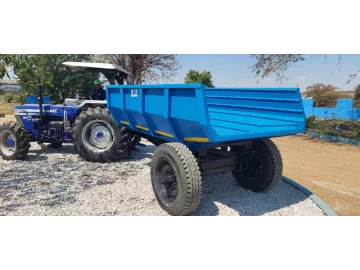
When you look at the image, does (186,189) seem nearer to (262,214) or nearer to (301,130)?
(262,214)

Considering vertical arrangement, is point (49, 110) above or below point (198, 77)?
below

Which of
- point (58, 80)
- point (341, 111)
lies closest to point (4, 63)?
point (58, 80)

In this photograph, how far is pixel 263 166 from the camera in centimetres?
368

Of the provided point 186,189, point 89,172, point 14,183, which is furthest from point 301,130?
point 14,183

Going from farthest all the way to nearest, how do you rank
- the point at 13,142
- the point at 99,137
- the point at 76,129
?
the point at 13,142
the point at 99,137
the point at 76,129

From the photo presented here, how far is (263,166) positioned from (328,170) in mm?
3056

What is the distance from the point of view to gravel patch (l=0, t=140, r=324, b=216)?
326 centimetres

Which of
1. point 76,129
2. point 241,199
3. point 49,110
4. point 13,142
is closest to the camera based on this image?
point 241,199

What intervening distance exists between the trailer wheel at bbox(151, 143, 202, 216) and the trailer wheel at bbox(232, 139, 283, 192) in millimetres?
1183

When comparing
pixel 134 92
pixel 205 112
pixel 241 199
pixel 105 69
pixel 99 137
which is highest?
pixel 105 69

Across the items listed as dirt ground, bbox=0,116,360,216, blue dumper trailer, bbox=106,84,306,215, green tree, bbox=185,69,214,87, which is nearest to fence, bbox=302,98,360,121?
dirt ground, bbox=0,116,360,216

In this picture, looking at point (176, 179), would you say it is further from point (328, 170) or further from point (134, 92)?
point (328, 170)

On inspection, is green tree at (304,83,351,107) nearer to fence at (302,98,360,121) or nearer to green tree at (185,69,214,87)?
fence at (302,98,360,121)

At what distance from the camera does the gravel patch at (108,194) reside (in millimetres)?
3265
